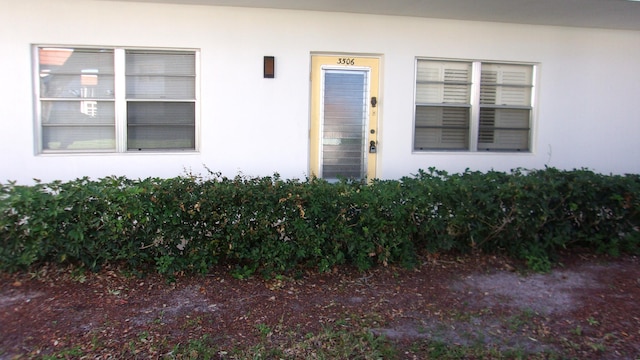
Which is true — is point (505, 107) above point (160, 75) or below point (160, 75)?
below

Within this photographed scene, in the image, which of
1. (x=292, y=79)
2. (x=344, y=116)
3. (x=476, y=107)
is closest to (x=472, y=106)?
(x=476, y=107)

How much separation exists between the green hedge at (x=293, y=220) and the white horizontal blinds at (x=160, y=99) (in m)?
1.46

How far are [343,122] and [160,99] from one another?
8.02 ft

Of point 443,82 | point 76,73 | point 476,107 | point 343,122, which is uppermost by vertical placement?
point 443,82

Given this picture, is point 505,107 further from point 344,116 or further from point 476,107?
point 344,116

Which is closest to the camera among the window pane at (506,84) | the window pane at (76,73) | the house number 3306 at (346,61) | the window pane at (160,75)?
the window pane at (76,73)

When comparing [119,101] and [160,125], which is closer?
[119,101]

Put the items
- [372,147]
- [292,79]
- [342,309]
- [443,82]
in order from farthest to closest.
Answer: [443,82], [372,147], [292,79], [342,309]

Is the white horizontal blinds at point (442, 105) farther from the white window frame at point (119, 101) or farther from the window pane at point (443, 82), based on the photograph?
the white window frame at point (119, 101)

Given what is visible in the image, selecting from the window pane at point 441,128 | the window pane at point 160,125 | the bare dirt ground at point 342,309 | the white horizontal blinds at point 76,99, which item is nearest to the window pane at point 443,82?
the window pane at point 441,128

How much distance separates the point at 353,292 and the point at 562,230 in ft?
8.32

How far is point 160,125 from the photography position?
20.5 ft

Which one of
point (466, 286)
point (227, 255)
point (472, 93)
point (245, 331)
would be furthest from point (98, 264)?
point (472, 93)

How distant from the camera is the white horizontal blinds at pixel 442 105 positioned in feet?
22.2
